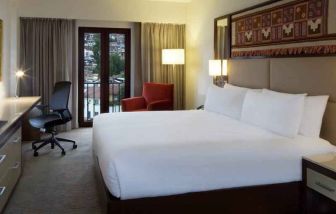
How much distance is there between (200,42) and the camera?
5992mm

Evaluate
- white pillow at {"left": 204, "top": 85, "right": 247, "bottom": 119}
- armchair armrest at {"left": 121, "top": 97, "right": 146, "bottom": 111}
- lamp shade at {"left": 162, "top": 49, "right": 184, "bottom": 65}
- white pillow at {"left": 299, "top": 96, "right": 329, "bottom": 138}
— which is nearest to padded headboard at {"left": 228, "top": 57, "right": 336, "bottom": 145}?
white pillow at {"left": 299, "top": 96, "right": 329, "bottom": 138}

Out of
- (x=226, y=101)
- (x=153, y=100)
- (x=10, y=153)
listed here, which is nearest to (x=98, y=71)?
(x=153, y=100)

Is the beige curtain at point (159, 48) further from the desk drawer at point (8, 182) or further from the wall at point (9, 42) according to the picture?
the desk drawer at point (8, 182)

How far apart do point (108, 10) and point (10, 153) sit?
13.0 ft

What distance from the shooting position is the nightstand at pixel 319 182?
221 cm

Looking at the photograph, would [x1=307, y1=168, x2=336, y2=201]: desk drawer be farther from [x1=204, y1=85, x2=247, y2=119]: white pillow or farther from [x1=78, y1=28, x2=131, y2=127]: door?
[x1=78, y1=28, x2=131, y2=127]: door

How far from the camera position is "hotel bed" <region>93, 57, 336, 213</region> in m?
2.31

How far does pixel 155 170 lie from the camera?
2334 mm

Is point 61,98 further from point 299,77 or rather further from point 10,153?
point 299,77

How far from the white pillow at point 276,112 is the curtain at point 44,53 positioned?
3.89 meters

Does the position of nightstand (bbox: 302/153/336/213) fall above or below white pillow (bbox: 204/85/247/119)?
below

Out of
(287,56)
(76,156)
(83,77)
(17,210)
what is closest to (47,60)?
(83,77)

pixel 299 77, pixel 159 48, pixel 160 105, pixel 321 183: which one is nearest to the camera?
pixel 321 183

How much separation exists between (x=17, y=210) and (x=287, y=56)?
3.01m
